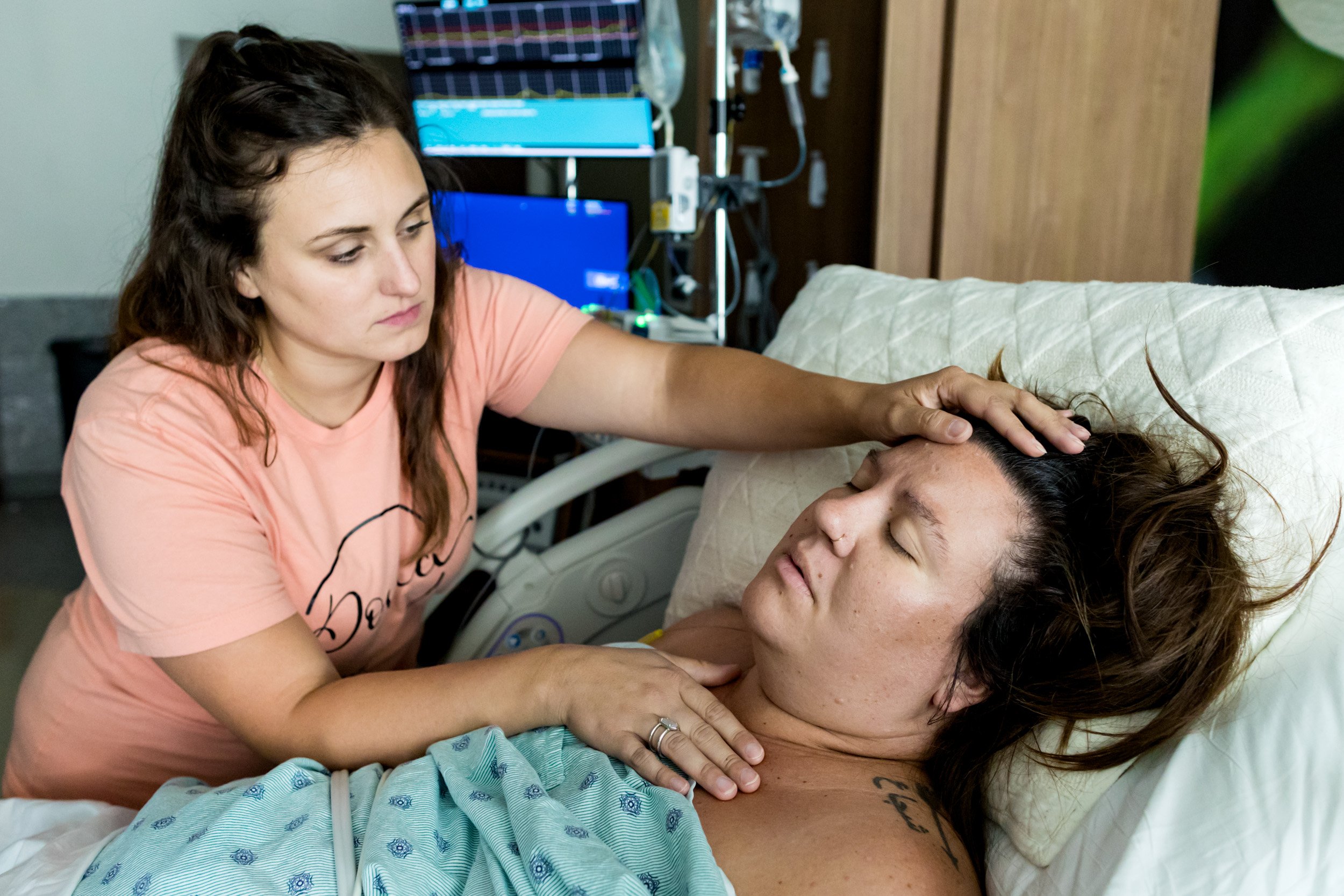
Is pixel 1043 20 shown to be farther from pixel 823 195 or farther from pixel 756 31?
pixel 823 195

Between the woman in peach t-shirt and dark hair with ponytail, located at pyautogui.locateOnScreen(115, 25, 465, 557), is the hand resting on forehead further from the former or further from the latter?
dark hair with ponytail, located at pyautogui.locateOnScreen(115, 25, 465, 557)

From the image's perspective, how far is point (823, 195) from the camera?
334 cm

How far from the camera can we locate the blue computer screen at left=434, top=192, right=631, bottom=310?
3.07 meters

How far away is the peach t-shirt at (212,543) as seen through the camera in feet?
3.68

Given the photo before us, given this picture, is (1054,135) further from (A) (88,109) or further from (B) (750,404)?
(A) (88,109)

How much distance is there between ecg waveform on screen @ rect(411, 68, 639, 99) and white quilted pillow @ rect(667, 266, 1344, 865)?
1.80 m

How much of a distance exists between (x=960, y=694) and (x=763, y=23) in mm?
1950

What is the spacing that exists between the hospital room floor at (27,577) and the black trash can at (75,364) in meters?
0.40

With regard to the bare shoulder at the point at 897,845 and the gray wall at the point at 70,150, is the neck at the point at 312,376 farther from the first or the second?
the gray wall at the point at 70,150

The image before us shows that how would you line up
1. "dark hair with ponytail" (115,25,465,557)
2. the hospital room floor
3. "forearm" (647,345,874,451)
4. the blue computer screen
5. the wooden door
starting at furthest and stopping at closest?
1. the hospital room floor
2. the blue computer screen
3. the wooden door
4. "forearm" (647,345,874,451)
5. "dark hair with ponytail" (115,25,465,557)

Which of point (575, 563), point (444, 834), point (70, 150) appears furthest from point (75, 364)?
point (444, 834)

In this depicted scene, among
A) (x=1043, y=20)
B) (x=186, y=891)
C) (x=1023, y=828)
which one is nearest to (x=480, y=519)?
(x=186, y=891)

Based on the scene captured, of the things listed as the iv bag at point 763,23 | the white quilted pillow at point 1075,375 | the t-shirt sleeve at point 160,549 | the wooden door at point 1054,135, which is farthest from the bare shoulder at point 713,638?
the iv bag at point 763,23

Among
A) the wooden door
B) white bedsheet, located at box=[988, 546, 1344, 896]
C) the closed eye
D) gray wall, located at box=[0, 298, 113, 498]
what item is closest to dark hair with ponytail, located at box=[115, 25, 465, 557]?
the closed eye
